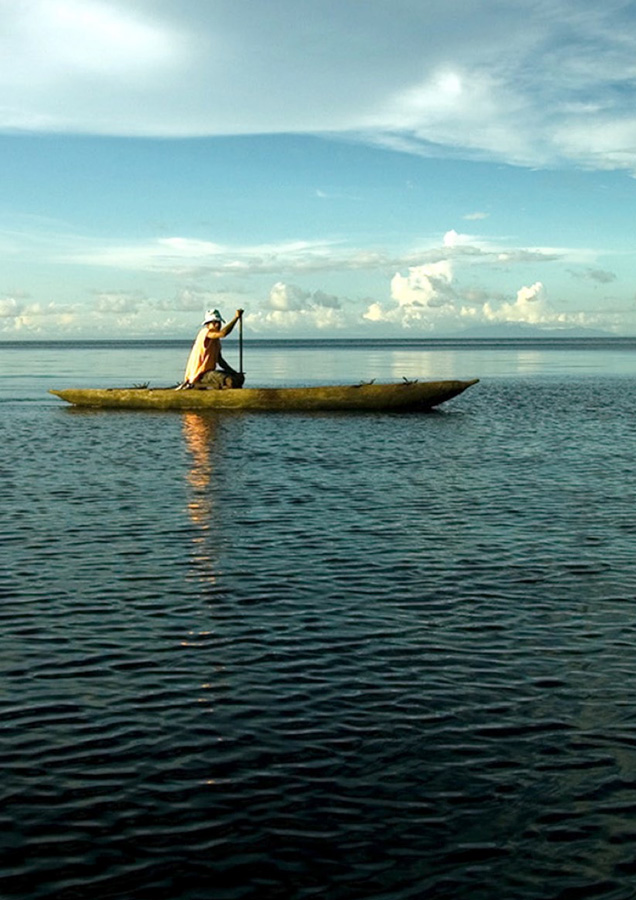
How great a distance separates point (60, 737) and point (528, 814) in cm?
408

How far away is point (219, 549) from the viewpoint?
16.4 meters

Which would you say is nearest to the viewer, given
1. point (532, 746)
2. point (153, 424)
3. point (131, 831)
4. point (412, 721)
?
point (131, 831)

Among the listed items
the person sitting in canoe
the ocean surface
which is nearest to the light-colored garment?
the person sitting in canoe

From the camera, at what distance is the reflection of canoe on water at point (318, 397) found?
40.1 meters

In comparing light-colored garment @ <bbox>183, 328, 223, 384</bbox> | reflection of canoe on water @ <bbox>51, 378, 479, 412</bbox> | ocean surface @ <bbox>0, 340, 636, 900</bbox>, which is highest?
light-colored garment @ <bbox>183, 328, 223, 384</bbox>

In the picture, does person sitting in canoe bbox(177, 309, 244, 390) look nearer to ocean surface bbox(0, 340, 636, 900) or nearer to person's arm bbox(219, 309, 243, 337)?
person's arm bbox(219, 309, 243, 337)

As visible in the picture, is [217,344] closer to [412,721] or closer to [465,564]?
[465,564]

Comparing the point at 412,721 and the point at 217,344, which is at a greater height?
the point at 217,344

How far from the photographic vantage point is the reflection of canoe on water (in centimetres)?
4012

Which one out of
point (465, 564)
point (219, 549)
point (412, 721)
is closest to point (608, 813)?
point (412, 721)

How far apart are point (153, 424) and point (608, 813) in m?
32.0

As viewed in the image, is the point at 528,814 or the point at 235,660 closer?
the point at 528,814

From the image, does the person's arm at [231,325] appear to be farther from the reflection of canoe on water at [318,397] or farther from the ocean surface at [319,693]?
the ocean surface at [319,693]

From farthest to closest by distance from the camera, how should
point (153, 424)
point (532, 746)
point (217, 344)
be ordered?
point (217, 344) → point (153, 424) → point (532, 746)
